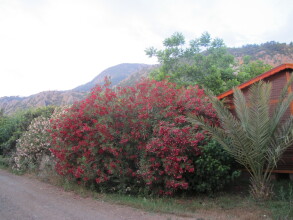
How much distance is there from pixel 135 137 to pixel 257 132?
3.48 m

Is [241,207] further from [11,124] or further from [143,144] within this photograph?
[11,124]

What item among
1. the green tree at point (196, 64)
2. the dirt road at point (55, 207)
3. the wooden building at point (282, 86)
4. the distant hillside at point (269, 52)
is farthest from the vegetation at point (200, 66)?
the distant hillside at point (269, 52)

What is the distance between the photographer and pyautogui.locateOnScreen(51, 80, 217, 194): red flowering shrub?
7.51 meters

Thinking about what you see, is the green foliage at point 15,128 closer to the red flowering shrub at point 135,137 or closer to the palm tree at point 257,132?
the red flowering shrub at point 135,137

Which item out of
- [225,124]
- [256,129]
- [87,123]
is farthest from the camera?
[87,123]

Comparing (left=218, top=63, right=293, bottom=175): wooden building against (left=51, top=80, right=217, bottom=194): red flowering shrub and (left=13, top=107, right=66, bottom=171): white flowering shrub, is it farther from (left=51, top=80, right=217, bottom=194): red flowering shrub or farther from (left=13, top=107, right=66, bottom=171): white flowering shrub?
(left=13, top=107, right=66, bottom=171): white flowering shrub

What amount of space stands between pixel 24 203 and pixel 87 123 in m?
3.14

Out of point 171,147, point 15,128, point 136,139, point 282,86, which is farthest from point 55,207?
point 15,128

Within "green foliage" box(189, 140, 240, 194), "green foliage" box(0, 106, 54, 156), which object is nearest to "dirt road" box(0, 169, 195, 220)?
"green foliage" box(189, 140, 240, 194)

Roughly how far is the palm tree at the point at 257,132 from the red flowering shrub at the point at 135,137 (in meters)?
0.89

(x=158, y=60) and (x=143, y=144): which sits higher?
(x=158, y=60)

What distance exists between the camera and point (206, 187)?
7.81m

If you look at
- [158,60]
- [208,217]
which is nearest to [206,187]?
[208,217]

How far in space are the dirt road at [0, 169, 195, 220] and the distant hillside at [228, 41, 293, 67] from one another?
3477 cm
